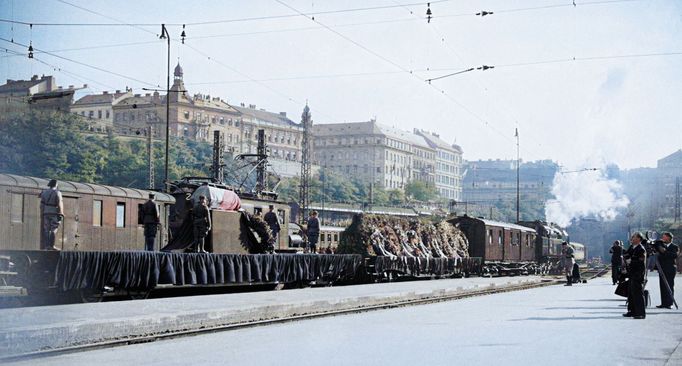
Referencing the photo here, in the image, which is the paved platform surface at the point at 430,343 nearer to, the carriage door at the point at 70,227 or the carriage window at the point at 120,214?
the carriage door at the point at 70,227

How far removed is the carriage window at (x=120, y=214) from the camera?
2594 centimetres

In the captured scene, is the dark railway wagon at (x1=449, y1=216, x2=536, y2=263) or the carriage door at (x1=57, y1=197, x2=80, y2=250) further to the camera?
the dark railway wagon at (x1=449, y1=216, x2=536, y2=263)

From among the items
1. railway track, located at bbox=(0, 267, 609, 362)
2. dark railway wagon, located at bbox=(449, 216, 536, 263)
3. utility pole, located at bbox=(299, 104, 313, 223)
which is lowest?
railway track, located at bbox=(0, 267, 609, 362)

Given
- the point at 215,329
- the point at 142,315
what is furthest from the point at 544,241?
the point at 142,315

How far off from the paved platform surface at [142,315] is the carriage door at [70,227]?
614cm

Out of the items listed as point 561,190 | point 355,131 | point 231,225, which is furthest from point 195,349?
point 355,131

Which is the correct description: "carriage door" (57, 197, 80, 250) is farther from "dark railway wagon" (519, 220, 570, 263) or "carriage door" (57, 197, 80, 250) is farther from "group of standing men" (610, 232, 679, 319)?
"dark railway wagon" (519, 220, 570, 263)

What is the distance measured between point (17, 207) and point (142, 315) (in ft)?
32.9

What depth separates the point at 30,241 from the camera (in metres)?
22.7

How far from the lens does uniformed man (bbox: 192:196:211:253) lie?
21016mm

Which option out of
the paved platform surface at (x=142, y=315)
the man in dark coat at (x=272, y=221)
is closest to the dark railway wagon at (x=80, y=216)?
the man in dark coat at (x=272, y=221)

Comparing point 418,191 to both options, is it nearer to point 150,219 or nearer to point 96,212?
point 96,212

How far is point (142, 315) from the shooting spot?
1411 centimetres

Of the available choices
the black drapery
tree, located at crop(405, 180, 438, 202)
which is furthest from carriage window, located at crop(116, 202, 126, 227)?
tree, located at crop(405, 180, 438, 202)
